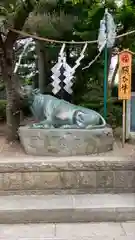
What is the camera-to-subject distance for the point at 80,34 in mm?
7094

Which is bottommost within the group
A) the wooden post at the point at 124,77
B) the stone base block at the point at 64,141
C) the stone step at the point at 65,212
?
the stone step at the point at 65,212

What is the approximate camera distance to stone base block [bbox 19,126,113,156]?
4430mm

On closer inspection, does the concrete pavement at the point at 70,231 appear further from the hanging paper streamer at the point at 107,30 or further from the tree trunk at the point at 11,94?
the hanging paper streamer at the point at 107,30

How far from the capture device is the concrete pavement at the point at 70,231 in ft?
11.2

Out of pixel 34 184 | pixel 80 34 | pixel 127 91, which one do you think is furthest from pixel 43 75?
pixel 34 184

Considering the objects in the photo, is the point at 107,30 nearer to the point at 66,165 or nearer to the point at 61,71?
the point at 61,71

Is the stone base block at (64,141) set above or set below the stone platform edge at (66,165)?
above

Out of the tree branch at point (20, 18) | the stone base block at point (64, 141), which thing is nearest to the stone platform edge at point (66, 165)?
the stone base block at point (64, 141)

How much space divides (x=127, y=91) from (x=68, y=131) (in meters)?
1.05

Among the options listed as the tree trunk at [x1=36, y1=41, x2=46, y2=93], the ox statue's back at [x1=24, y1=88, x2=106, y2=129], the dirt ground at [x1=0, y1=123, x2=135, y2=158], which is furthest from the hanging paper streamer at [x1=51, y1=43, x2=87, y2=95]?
the tree trunk at [x1=36, y1=41, x2=46, y2=93]

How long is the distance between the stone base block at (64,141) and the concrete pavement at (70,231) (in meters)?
1.04

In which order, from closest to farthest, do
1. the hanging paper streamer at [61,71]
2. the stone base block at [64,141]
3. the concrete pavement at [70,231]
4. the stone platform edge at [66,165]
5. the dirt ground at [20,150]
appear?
1. the concrete pavement at [70,231]
2. the stone platform edge at [66,165]
3. the stone base block at [64,141]
4. the dirt ground at [20,150]
5. the hanging paper streamer at [61,71]

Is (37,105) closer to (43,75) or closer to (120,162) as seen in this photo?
(120,162)

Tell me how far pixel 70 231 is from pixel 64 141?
1237 millimetres
